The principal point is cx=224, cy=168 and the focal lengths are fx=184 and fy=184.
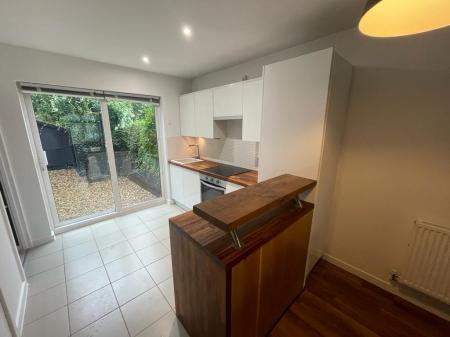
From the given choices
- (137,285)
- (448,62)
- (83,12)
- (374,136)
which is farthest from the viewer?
(137,285)

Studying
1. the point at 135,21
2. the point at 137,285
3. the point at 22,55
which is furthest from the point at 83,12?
the point at 137,285

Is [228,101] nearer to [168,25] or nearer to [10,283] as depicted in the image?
[168,25]

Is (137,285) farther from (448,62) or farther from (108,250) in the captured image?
(448,62)

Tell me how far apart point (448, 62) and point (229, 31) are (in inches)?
68.1

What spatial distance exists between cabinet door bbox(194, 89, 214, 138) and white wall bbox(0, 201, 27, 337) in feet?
7.88

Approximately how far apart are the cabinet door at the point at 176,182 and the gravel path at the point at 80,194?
76 centimetres

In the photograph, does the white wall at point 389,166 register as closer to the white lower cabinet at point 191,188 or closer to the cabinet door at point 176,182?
the white lower cabinet at point 191,188

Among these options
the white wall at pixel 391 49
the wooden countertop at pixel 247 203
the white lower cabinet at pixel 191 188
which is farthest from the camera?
the white lower cabinet at pixel 191 188

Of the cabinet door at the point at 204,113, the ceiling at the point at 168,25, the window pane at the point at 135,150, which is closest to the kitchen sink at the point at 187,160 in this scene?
the window pane at the point at 135,150

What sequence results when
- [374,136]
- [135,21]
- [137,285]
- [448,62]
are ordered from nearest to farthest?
[448,62] < [135,21] < [374,136] < [137,285]

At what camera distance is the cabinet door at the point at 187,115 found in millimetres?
3200

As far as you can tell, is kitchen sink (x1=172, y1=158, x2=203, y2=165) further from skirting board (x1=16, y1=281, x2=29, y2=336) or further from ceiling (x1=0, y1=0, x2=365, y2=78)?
skirting board (x1=16, y1=281, x2=29, y2=336)

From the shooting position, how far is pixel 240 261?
958 mm

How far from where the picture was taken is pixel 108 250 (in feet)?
7.86
